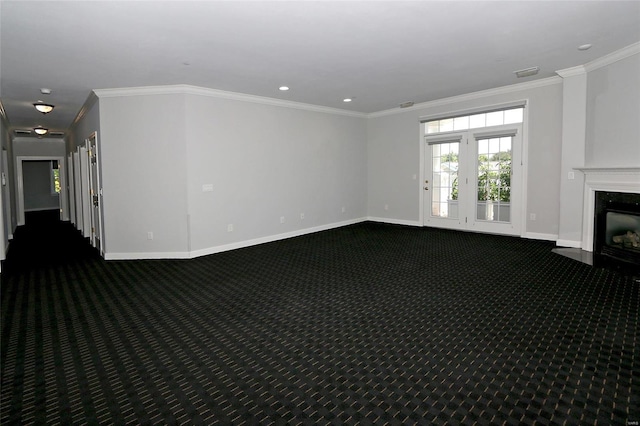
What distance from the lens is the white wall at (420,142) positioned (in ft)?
22.1

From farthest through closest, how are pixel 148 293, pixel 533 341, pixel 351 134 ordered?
pixel 351 134
pixel 148 293
pixel 533 341

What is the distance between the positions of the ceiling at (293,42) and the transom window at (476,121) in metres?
0.88

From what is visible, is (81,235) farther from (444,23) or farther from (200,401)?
(444,23)

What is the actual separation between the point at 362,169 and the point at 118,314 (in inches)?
288

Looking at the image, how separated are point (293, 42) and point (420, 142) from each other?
17.3ft

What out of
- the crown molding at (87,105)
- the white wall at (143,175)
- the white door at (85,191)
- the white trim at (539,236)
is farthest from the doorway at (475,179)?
the white door at (85,191)

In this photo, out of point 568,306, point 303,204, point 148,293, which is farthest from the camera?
point 303,204

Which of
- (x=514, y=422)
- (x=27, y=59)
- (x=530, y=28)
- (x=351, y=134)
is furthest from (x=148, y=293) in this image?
A: (x=351, y=134)

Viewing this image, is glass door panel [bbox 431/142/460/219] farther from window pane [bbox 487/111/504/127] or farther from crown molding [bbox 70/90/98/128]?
crown molding [bbox 70/90/98/128]

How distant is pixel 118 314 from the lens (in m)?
3.84

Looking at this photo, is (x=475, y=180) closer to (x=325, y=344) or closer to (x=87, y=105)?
(x=325, y=344)

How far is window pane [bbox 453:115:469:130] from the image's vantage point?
318 inches

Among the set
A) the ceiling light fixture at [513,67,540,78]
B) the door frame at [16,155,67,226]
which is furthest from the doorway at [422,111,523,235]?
the door frame at [16,155,67,226]

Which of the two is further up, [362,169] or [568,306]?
[362,169]
